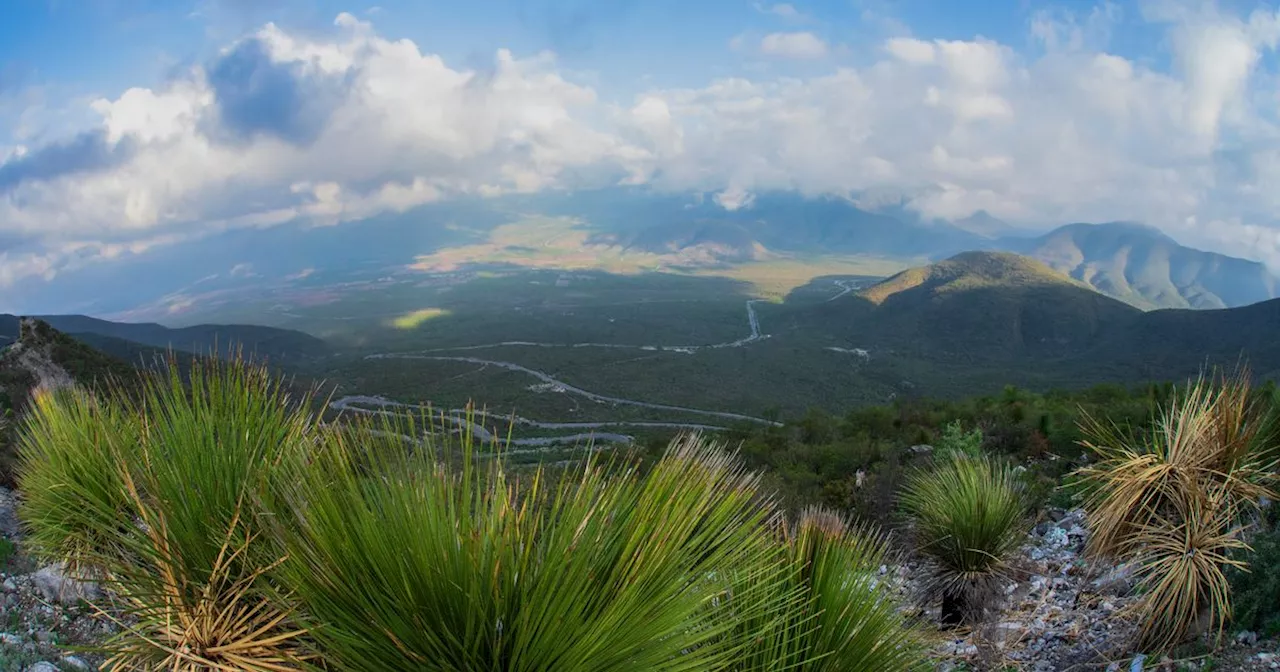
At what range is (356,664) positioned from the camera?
73.3 inches

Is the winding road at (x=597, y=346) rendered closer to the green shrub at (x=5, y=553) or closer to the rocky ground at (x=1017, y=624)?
the rocky ground at (x=1017, y=624)

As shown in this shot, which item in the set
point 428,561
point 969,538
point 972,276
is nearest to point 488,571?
point 428,561

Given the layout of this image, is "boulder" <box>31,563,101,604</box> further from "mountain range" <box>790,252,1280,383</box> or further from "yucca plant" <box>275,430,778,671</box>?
"mountain range" <box>790,252,1280,383</box>

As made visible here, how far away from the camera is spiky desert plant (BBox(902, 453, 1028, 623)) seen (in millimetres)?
7129

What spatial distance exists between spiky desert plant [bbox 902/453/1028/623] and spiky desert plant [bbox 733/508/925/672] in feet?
15.2

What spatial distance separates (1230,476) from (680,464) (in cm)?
579

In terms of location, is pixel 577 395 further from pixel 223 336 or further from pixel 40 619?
pixel 223 336

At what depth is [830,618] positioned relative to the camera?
9.41 feet

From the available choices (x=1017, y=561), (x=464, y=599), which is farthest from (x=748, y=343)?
(x=464, y=599)

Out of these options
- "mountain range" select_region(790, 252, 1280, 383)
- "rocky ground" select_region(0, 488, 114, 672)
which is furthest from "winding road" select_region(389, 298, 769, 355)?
"rocky ground" select_region(0, 488, 114, 672)

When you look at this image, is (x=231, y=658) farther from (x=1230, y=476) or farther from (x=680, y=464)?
(x=1230, y=476)

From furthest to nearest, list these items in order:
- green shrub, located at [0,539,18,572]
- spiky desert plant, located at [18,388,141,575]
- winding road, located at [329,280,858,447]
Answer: winding road, located at [329,280,858,447]
green shrub, located at [0,539,18,572]
spiky desert plant, located at [18,388,141,575]

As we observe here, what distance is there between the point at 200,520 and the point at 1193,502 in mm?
7328

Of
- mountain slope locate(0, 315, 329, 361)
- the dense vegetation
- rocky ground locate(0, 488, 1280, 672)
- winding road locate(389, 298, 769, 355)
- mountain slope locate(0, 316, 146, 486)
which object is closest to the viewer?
rocky ground locate(0, 488, 1280, 672)
